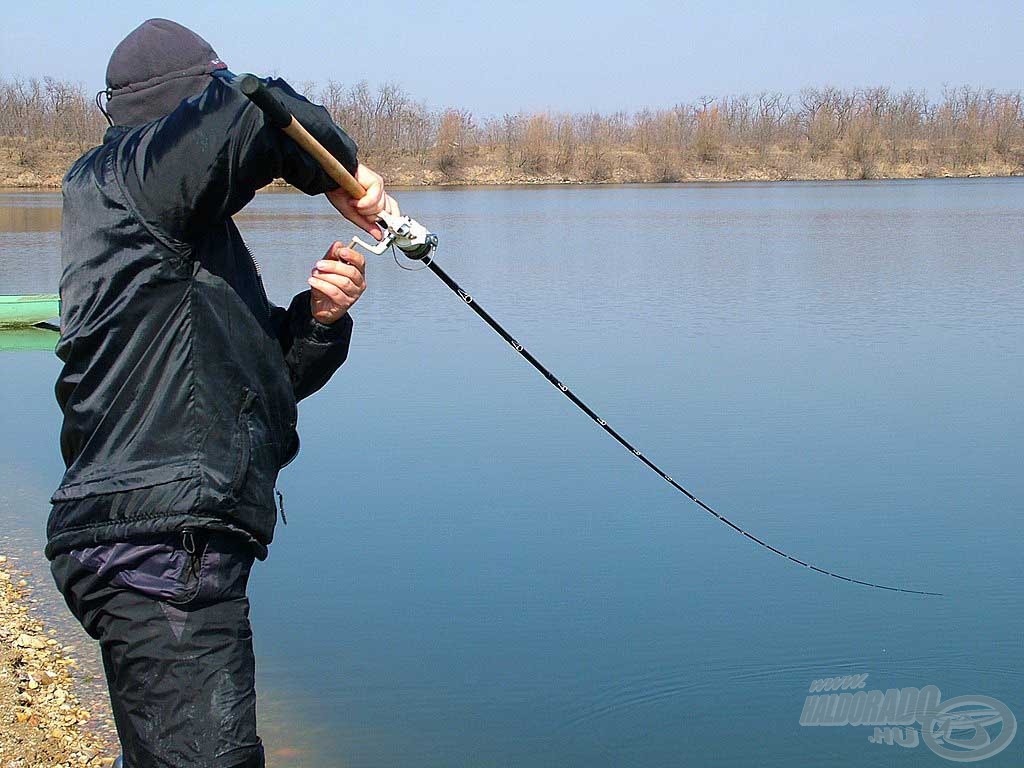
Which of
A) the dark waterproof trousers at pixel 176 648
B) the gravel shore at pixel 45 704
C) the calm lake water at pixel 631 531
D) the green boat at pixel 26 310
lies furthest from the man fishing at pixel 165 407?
the green boat at pixel 26 310

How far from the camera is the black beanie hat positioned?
7.54ft

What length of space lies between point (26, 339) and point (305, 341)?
1109 cm

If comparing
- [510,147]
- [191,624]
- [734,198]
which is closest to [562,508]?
[191,624]

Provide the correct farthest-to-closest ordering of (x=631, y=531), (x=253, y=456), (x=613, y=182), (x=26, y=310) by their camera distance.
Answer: (x=613, y=182) → (x=26, y=310) → (x=631, y=531) → (x=253, y=456)

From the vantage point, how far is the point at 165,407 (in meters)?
2.20

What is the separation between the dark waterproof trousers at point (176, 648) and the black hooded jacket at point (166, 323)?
61 millimetres

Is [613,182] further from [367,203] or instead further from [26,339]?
[367,203]

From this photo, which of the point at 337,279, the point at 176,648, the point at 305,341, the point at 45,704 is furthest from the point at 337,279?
the point at 45,704

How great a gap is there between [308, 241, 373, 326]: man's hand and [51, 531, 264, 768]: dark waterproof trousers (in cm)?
57

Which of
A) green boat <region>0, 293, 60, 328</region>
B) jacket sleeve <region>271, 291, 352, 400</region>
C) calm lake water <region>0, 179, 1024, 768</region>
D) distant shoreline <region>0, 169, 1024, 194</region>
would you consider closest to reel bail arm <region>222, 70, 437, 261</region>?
jacket sleeve <region>271, 291, 352, 400</region>

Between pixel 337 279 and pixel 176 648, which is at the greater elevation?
pixel 337 279

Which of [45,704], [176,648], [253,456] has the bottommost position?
[45,704]

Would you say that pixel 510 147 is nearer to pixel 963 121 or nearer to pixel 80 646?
pixel 963 121

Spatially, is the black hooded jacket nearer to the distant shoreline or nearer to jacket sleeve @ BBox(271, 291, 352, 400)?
jacket sleeve @ BBox(271, 291, 352, 400)
